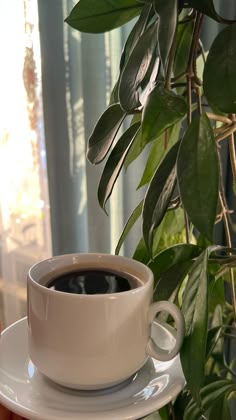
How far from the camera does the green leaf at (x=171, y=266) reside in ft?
1.99

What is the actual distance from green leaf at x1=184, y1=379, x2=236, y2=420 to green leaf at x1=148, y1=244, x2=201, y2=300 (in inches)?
4.9

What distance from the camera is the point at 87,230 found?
3.87 ft

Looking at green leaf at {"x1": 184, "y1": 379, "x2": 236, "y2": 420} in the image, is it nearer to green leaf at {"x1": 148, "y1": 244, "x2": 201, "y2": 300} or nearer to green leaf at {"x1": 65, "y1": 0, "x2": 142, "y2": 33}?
green leaf at {"x1": 148, "y1": 244, "x2": 201, "y2": 300}

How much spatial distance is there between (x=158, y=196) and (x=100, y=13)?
253 millimetres

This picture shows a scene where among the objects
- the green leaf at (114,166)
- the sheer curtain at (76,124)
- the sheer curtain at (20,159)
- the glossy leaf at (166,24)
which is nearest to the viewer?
the glossy leaf at (166,24)

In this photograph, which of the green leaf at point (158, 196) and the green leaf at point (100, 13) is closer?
the green leaf at point (158, 196)

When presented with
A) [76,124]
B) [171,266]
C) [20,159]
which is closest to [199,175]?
[171,266]

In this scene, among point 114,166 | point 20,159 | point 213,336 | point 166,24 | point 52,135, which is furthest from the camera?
point 20,159

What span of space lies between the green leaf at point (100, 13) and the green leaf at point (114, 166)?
14 cm

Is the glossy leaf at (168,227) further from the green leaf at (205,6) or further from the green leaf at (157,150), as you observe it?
the green leaf at (205,6)

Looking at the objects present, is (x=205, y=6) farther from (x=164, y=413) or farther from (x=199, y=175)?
(x=164, y=413)

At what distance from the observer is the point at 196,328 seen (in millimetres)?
483

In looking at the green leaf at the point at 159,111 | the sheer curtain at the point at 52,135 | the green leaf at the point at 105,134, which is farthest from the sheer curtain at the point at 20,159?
the green leaf at the point at 159,111

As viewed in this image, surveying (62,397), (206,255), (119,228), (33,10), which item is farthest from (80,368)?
(33,10)
